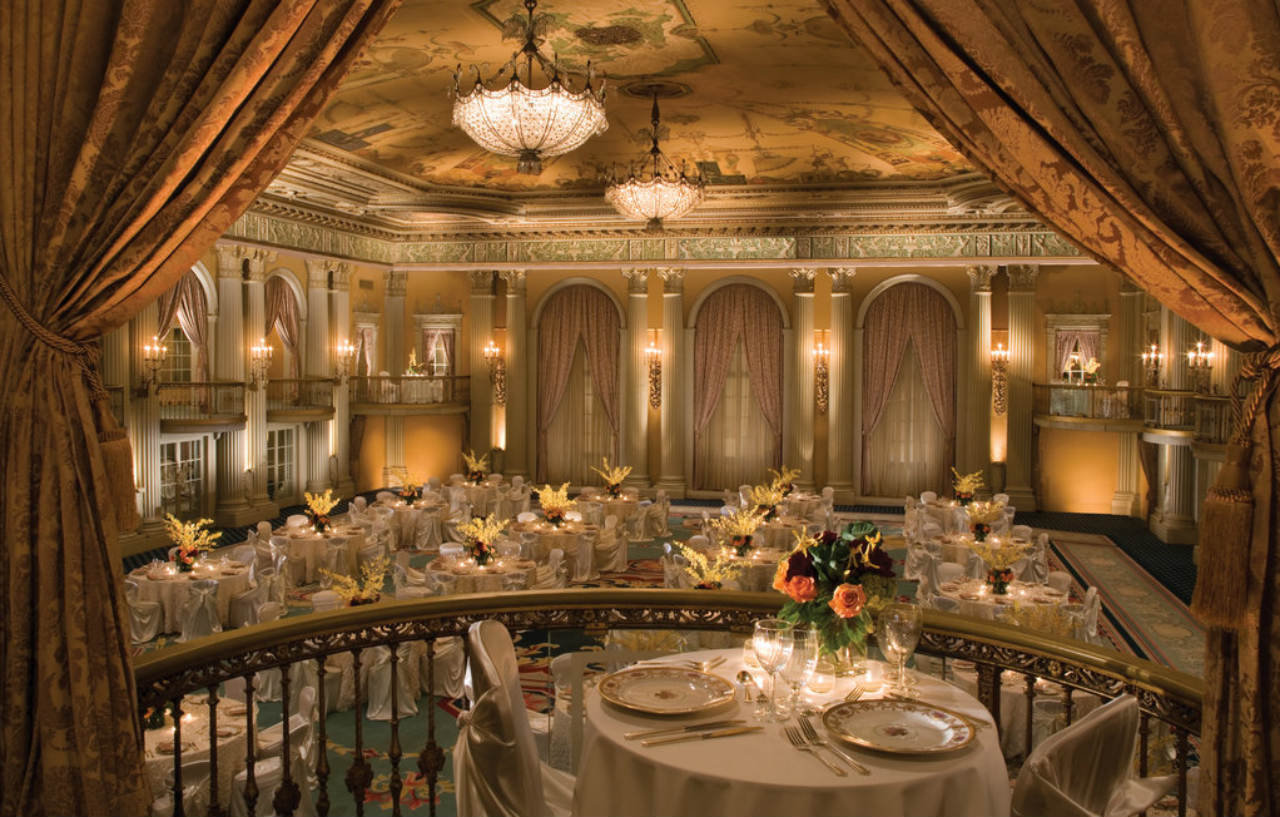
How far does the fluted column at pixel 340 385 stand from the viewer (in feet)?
53.3

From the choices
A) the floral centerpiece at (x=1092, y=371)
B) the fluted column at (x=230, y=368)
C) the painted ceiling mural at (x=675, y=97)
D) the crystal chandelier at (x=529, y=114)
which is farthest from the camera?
the floral centerpiece at (x=1092, y=371)

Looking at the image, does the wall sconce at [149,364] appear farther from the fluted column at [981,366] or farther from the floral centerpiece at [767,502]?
the fluted column at [981,366]

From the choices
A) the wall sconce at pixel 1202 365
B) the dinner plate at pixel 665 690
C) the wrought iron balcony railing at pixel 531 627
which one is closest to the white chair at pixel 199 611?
the wrought iron balcony railing at pixel 531 627

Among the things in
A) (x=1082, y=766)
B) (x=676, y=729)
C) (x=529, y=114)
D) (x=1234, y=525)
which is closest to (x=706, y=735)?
(x=676, y=729)

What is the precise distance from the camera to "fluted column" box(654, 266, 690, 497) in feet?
54.9

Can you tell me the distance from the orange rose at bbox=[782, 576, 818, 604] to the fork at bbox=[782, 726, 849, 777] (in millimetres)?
381

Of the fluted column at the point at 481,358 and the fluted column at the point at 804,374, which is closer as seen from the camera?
the fluted column at the point at 804,374

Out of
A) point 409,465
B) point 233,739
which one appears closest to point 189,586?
point 233,739

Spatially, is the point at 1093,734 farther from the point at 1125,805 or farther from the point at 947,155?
the point at 947,155

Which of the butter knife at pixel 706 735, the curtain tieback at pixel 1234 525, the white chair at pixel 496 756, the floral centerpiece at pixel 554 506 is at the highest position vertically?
the curtain tieback at pixel 1234 525

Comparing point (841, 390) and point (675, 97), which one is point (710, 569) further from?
point (841, 390)

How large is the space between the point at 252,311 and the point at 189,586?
724 cm

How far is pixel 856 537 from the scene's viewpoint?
285 centimetres

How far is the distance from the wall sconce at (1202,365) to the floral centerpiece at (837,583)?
38.4ft
